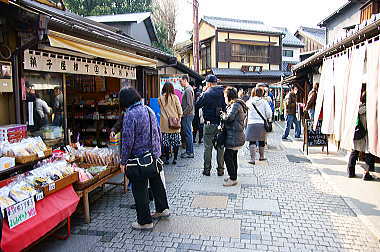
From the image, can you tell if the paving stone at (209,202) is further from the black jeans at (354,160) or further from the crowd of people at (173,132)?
the black jeans at (354,160)

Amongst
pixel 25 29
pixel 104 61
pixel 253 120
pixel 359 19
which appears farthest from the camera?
pixel 359 19

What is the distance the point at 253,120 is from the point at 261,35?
23.2 m

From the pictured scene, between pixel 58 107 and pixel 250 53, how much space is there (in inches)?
994

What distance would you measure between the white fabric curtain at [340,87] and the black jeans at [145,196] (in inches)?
155

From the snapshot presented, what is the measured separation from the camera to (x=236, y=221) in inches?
185

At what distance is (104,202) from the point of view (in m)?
5.61

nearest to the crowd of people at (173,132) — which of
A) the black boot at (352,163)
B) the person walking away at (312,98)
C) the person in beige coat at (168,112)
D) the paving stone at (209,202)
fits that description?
the person in beige coat at (168,112)

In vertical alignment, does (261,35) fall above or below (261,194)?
above

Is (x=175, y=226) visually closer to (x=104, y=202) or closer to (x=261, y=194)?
(x=104, y=202)

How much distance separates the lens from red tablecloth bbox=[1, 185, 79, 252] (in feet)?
10.3

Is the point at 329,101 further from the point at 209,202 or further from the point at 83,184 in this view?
the point at 83,184

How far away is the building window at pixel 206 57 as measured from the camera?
30.0 metres

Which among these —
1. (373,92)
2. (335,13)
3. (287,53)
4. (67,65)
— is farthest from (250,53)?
(373,92)

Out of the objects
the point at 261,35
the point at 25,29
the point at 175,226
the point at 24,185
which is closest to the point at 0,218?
the point at 24,185
